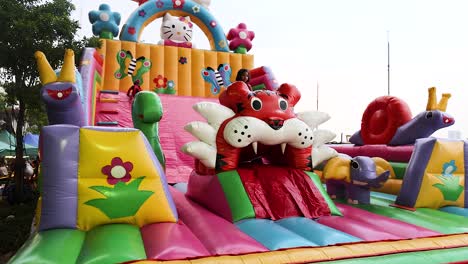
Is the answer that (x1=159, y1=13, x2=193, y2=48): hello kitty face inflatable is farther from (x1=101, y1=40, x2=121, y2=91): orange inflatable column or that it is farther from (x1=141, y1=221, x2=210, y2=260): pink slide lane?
(x1=141, y1=221, x2=210, y2=260): pink slide lane

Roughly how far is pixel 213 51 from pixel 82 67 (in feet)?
8.56

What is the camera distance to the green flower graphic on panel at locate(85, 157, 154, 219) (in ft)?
5.74

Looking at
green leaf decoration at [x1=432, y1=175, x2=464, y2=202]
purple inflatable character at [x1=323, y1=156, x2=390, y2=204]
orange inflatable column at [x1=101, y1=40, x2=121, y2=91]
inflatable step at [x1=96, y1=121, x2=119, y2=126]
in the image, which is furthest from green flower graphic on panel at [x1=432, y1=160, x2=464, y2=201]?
orange inflatable column at [x1=101, y1=40, x2=121, y2=91]

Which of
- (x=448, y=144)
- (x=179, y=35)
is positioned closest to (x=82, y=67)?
(x=179, y=35)

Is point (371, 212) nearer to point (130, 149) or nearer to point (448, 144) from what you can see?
point (448, 144)

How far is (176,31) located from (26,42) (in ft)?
6.74

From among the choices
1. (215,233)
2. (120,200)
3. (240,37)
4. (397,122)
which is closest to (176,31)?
(240,37)

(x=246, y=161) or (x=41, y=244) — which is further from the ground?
(x=246, y=161)

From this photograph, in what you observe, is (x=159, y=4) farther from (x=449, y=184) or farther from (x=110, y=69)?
(x=449, y=184)

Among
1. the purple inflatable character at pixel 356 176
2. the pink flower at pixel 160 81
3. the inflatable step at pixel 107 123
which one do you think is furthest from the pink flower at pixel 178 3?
the purple inflatable character at pixel 356 176

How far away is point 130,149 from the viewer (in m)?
1.86

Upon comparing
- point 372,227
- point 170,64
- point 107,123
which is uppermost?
point 170,64

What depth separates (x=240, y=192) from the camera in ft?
6.56

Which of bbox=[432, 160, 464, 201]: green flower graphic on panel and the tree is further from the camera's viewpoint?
the tree
